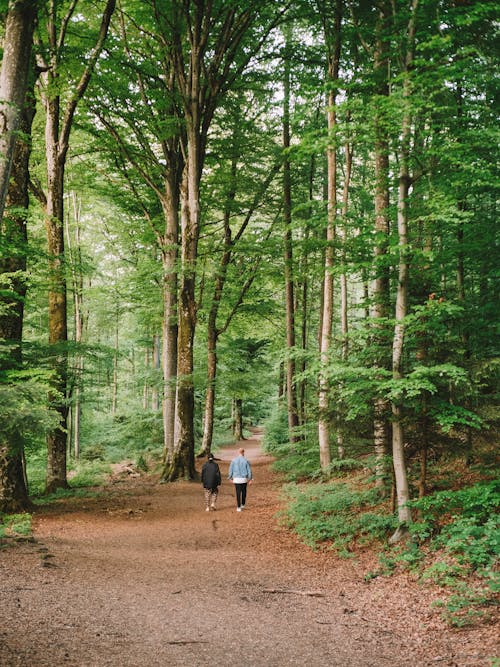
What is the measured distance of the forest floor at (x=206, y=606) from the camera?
4.43 meters

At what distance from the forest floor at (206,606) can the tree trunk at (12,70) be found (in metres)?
4.77

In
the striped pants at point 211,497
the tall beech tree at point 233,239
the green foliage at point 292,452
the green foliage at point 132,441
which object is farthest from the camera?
the green foliage at point 132,441

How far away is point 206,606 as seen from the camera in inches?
231

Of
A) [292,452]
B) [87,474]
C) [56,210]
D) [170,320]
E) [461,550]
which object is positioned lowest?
[87,474]

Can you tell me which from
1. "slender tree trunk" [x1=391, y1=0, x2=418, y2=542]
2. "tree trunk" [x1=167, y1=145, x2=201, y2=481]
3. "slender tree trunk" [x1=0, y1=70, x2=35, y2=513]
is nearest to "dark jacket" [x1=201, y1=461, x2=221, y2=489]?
"tree trunk" [x1=167, y1=145, x2=201, y2=481]

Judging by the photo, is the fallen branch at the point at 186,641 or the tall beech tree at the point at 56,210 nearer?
the fallen branch at the point at 186,641

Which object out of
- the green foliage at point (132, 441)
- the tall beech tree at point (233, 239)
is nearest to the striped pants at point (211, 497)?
the tall beech tree at point (233, 239)

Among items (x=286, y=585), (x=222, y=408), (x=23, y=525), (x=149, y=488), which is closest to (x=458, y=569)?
(x=286, y=585)

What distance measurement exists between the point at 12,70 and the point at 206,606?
282 inches

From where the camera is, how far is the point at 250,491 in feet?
50.4

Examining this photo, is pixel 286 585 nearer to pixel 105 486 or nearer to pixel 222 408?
pixel 105 486

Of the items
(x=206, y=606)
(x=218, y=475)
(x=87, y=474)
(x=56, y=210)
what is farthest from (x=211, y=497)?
(x=56, y=210)

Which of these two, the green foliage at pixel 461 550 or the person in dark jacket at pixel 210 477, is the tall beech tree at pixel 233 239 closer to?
the person in dark jacket at pixel 210 477

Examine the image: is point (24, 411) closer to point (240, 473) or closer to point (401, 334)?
point (401, 334)
